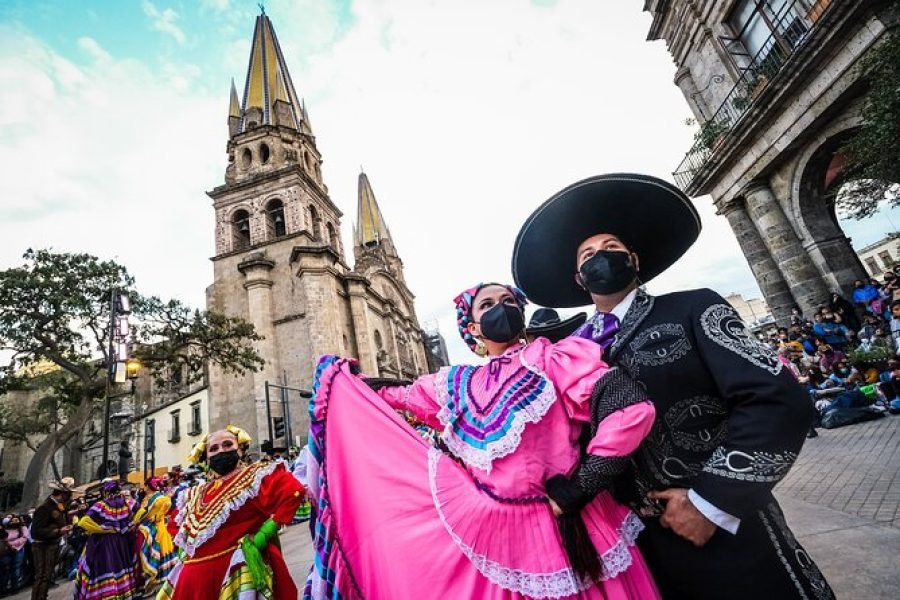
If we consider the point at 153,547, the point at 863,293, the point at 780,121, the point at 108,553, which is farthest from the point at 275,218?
the point at 863,293

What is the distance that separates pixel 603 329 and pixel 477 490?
3.06ft

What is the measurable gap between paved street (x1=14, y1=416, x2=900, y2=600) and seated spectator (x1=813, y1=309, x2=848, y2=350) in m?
2.94

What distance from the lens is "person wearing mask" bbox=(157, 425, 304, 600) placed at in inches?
124

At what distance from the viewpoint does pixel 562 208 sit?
2.18 metres

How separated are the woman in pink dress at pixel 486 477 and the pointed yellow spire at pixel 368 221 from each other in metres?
47.2

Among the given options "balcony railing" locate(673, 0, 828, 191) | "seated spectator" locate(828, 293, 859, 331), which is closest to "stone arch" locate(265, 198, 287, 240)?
"balcony railing" locate(673, 0, 828, 191)

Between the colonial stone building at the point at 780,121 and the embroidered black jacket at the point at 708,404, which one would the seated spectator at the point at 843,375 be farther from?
the embroidered black jacket at the point at 708,404

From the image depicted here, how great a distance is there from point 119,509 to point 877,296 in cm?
1471

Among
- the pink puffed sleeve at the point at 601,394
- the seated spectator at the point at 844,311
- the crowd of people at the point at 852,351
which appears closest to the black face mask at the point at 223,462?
the pink puffed sleeve at the point at 601,394

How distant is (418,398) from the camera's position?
239 centimetres

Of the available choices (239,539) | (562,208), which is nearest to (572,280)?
(562,208)

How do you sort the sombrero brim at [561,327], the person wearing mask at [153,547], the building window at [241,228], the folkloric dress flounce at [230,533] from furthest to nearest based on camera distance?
the building window at [241,228] < the person wearing mask at [153,547] < the folkloric dress flounce at [230,533] < the sombrero brim at [561,327]

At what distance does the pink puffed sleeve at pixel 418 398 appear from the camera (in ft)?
7.68

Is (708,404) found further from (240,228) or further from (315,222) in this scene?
(240,228)
